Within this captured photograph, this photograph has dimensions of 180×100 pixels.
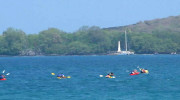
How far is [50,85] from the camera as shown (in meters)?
74.7

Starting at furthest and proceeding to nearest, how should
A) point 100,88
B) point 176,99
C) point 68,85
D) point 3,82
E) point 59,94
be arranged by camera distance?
point 3,82, point 68,85, point 100,88, point 59,94, point 176,99

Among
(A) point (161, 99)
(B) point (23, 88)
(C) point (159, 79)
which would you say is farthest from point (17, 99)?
(C) point (159, 79)

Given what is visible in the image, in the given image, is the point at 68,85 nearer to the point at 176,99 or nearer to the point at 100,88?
the point at 100,88

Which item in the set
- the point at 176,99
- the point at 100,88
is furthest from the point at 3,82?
the point at 176,99

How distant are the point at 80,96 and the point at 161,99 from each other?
907 cm

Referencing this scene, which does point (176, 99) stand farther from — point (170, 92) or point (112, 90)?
point (112, 90)

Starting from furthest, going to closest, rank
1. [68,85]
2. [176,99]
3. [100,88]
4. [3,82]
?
[3,82] < [68,85] < [100,88] < [176,99]

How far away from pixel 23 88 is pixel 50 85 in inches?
186

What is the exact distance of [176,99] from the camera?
58312 mm

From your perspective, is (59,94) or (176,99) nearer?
(176,99)

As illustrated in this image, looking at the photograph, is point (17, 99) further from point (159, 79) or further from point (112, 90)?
point (159, 79)

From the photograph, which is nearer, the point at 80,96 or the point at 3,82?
the point at 80,96

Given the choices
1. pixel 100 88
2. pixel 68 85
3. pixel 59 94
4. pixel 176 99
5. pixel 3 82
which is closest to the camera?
pixel 176 99

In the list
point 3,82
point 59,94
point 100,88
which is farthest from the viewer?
point 3,82
